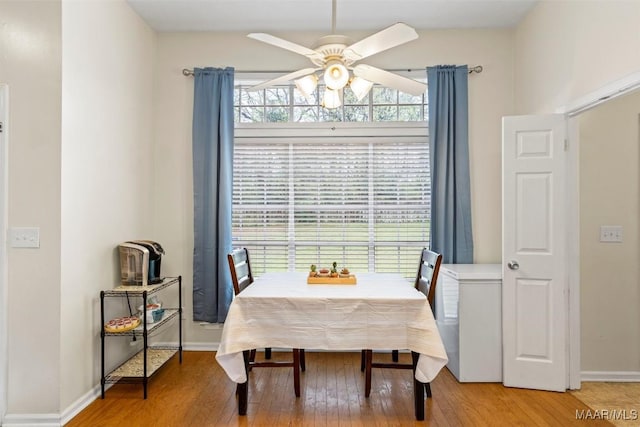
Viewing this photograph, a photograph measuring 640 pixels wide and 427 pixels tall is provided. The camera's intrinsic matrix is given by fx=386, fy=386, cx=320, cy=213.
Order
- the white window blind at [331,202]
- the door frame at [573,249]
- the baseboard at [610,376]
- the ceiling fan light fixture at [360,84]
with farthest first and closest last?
the white window blind at [331,202] < the baseboard at [610,376] < the door frame at [573,249] < the ceiling fan light fixture at [360,84]

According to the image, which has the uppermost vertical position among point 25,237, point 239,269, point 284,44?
point 284,44

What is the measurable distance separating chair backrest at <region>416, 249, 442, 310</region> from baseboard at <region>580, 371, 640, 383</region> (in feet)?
4.64

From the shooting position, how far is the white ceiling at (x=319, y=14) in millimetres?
3254

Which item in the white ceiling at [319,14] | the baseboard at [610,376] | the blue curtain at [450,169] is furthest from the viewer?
the blue curtain at [450,169]

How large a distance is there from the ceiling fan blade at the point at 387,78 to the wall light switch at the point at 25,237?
2.20 metres

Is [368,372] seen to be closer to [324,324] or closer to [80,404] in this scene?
[324,324]

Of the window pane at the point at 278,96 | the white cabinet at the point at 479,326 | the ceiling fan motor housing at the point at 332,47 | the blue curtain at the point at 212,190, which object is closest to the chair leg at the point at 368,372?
the white cabinet at the point at 479,326

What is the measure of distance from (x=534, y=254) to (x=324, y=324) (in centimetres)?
167

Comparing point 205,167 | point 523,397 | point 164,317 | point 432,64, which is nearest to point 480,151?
point 432,64

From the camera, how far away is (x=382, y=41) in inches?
79.4

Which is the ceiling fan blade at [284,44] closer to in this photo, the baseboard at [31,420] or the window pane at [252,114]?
the window pane at [252,114]

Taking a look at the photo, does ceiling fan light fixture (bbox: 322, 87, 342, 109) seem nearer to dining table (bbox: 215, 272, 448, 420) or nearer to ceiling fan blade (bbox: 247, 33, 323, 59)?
ceiling fan blade (bbox: 247, 33, 323, 59)

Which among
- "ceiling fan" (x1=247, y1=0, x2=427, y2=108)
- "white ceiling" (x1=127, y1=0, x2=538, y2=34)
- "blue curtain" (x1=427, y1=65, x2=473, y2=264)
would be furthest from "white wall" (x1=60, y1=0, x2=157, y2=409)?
"blue curtain" (x1=427, y1=65, x2=473, y2=264)
